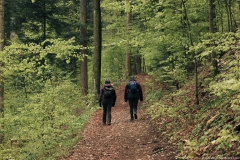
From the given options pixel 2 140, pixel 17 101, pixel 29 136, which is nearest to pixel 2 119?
pixel 29 136

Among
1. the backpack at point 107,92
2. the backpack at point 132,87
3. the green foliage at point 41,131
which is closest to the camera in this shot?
the green foliage at point 41,131

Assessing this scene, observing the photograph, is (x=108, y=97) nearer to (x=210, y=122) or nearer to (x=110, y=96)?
(x=110, y=96)

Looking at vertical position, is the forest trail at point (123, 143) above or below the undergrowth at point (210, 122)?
below

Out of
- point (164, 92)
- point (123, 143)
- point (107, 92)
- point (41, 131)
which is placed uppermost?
point (107, 92)

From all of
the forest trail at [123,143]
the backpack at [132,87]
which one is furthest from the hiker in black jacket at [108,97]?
the backpack at [132,87]

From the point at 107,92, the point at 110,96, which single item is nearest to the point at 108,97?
the point at 110,96

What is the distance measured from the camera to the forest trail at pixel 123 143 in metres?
7.25

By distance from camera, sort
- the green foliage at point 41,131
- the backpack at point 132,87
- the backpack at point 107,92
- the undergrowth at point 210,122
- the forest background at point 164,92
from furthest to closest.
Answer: the backpack at point 132,87 < the backpack at point 107,92 < the green foliage at point 41,131 < the forest background at point 164,92 < the undergrowth at point 210,122

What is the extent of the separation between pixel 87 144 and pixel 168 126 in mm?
2882

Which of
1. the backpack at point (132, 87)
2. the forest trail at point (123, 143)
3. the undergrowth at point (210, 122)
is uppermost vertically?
the backpack at point (132, 87)

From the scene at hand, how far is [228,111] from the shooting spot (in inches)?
250

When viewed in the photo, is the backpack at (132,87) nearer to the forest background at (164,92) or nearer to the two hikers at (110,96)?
the two hikers at (110,96)

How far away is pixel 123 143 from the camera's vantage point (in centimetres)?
853

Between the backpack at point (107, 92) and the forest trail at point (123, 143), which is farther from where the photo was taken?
the backpack at point (107, 92)
